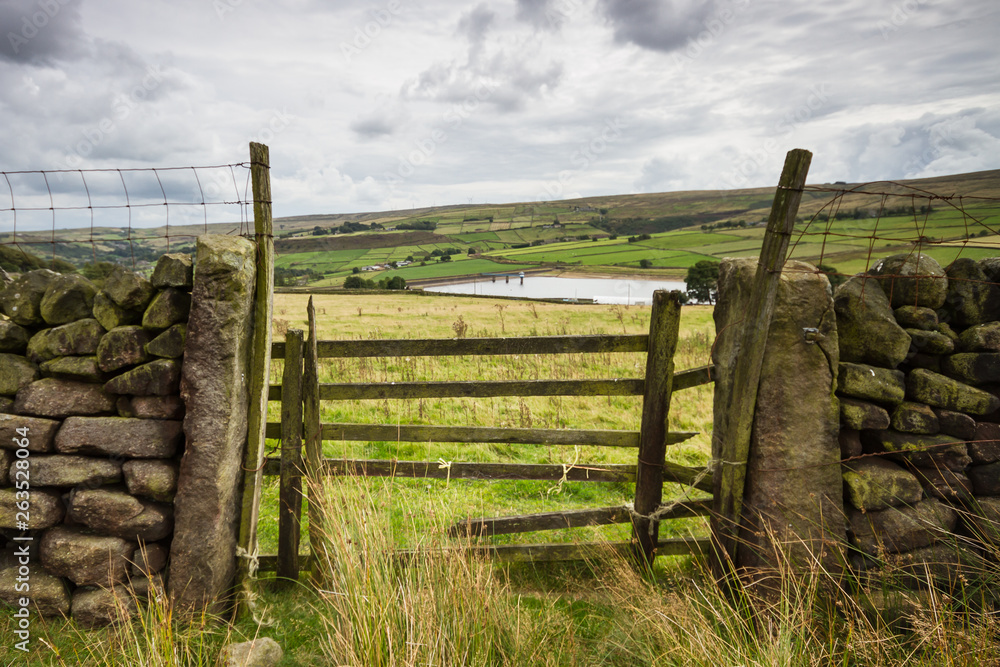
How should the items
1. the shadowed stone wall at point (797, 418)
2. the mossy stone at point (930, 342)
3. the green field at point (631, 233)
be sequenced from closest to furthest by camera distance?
the shadowed stone wall at point (797, 418)
the mossy stone at point (930, 342)
the green field at point (631, 233)

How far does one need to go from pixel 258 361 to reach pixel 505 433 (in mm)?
1906

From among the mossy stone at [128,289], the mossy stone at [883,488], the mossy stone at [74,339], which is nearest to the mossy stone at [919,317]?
the mossy stone at [883,488]

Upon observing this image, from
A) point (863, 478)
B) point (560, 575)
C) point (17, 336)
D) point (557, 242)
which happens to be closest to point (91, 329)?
point (17, 336)

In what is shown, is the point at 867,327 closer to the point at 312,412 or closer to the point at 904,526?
the point at 904,526

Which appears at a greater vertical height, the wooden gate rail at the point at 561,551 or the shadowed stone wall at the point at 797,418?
the shadowed stone wall at the point at 797,418

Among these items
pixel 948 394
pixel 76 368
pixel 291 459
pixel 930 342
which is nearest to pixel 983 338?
pixel 930 342

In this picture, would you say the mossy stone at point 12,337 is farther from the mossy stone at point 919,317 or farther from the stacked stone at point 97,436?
the mossy stone at point 919,317

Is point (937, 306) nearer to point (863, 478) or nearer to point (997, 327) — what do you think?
point (997, 327)

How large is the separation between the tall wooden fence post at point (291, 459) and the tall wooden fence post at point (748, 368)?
122 inches

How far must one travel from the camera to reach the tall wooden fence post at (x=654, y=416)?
390cm

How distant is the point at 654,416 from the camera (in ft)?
13.3

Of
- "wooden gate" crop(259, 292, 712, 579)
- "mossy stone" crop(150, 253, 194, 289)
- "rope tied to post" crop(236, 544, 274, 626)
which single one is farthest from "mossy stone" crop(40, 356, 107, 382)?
"rope tied to post" crop(236, 544, 274, 626)

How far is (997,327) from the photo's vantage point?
12.6 feet

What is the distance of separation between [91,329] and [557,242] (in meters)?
81.2
